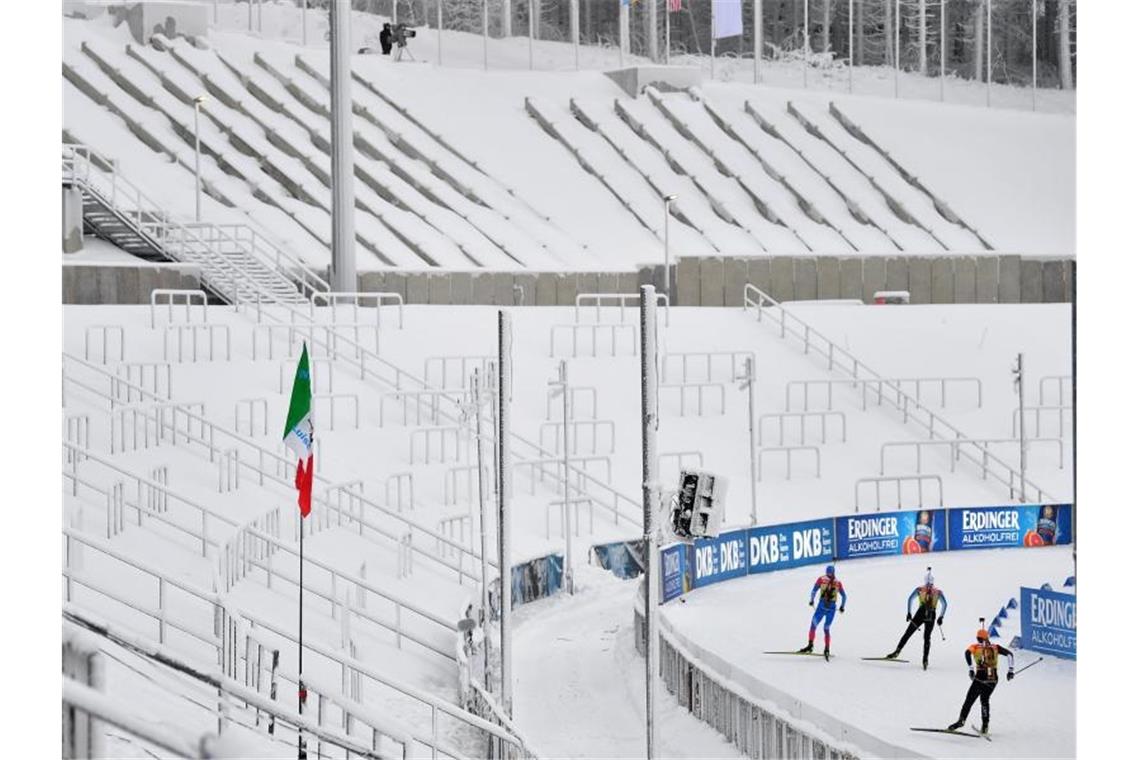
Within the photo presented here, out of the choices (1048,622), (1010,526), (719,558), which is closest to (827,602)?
(1048,622)

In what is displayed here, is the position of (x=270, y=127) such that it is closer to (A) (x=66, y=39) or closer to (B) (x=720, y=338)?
(A) (x=66, y=39)

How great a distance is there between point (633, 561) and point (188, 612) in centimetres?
906

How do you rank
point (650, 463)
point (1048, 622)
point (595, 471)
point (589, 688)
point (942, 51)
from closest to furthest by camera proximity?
point (650, 463)
point (1048, 622)
point (589, 688)
point (595, 471)
point (942, 51)

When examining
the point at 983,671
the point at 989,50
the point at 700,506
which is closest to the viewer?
the point at 983,671

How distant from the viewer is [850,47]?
43312 millimetres

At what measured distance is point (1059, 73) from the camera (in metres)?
40.9

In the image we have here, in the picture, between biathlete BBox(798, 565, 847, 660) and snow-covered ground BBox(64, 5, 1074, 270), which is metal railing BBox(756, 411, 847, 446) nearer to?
snow-covered ground BBox(64, 5, 1074, 270)

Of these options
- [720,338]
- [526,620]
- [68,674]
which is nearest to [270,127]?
[720,338]

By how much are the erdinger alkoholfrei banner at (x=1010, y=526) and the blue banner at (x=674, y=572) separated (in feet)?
18.1

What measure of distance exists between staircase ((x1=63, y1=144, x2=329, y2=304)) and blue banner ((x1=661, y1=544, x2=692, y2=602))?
919 cm

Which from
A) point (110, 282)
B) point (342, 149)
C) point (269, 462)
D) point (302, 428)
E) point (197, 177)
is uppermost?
point (342, 149)

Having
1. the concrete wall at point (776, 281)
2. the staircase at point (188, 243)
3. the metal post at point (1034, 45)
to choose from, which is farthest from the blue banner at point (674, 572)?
the metal post at point (1034, 45)

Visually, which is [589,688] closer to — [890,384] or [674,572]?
[674,572]

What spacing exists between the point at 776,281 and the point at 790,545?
38.7ft
